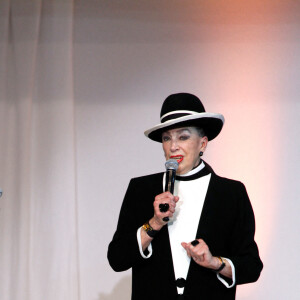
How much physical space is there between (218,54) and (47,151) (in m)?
1.21

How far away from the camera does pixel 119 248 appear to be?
270 centimetres

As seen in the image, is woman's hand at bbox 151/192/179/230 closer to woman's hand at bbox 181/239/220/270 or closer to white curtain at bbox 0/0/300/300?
woman's hand at bbox 181/239/220/270

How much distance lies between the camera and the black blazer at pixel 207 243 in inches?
105

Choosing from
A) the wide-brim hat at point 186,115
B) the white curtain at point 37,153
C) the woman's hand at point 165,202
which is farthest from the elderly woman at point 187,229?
the white curtain at point 37,153

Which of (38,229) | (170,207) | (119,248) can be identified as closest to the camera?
(170,207)

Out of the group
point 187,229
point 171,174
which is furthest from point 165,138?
point 187,229

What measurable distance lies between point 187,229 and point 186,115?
44cm

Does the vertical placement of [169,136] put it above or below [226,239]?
above

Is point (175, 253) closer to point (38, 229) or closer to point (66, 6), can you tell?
point (38, 229)

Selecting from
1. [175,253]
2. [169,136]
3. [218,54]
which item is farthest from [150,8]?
[175,253]

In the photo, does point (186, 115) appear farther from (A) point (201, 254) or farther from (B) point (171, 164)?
(A) point (201, 254)

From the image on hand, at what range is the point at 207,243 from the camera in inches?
106

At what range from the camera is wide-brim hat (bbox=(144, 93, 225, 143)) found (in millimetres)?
2738

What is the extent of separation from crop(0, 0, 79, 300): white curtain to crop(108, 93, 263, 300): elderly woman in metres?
1.45
